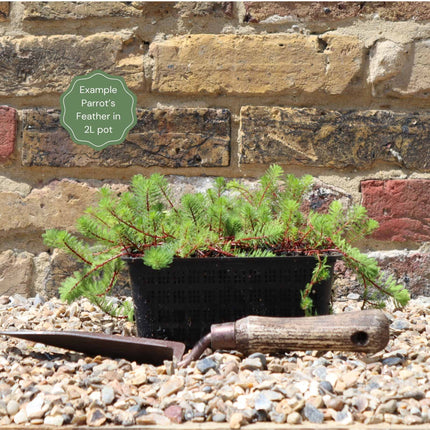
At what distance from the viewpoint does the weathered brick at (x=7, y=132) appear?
6.08ft

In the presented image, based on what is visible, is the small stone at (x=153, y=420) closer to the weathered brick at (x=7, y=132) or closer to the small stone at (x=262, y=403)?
the small stone at (x=262, y=403)

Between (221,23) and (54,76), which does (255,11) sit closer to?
(221,23)

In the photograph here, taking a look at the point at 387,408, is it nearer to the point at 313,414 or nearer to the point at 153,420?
the point at 313,414

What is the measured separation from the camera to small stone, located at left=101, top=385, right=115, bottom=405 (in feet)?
3.41

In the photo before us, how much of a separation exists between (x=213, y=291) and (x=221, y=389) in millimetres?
309

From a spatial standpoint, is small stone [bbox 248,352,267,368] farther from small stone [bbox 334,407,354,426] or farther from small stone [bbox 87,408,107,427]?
small stone [bbox 87,408,107,427]

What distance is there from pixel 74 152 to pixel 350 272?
0.90 meters

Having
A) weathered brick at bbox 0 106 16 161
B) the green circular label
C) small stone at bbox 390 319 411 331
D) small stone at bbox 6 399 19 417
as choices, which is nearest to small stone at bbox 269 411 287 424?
small stone at bbox 6 399 19 417

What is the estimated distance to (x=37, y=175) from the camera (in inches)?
73.3

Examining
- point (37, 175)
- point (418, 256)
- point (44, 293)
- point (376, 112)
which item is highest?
point (376, 112)

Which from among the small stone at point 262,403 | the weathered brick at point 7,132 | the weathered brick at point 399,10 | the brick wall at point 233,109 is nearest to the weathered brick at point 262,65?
the brick wall at point 233,109

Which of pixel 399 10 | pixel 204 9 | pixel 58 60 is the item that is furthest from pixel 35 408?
pixel 399 10

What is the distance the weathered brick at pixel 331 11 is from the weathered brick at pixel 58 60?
0.40m

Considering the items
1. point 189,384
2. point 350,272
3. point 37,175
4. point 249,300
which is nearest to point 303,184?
point 249,300
